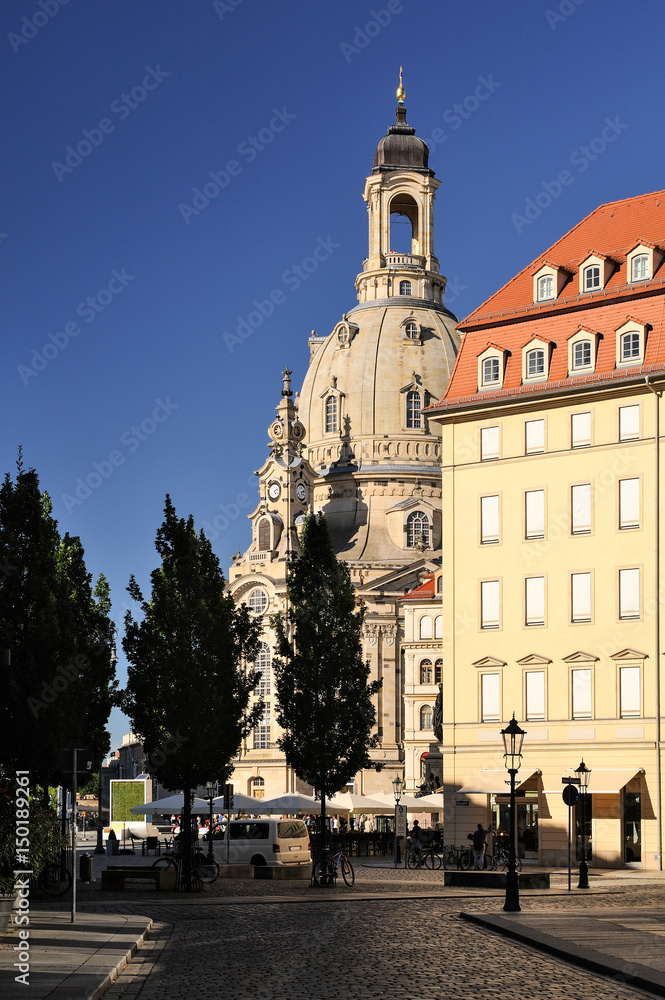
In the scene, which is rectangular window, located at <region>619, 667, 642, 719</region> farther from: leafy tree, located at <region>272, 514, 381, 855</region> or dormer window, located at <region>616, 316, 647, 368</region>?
dormer window, located at <region>616, 316, 647, 368</region>

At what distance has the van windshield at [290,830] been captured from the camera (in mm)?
52094

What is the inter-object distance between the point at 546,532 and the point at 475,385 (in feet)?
22.2

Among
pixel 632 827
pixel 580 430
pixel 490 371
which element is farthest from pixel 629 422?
pixel 632 827

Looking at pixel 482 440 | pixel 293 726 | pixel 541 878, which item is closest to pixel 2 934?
pixel 541 878

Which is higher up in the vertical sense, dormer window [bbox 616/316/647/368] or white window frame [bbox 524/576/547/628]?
dormer window [bbox 616/316/647/368]

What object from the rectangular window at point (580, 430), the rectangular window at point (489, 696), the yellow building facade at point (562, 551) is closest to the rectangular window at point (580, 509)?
the yellow building facade at point (562, 551)

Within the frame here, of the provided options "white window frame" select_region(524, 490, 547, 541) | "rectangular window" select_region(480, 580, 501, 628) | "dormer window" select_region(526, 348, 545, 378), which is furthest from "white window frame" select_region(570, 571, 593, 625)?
"dormer window" select_region(526, 348, 545, 378)

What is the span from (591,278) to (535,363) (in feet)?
12.2

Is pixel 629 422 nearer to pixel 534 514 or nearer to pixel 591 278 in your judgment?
pixel 534 514

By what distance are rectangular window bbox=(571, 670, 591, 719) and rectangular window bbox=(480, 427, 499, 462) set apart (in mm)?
8911

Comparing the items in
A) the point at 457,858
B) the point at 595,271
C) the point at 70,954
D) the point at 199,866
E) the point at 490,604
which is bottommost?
the point at 457,858

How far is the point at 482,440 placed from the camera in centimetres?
5956

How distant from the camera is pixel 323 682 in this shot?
4866 cm

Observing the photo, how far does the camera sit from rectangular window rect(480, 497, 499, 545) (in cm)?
5853
